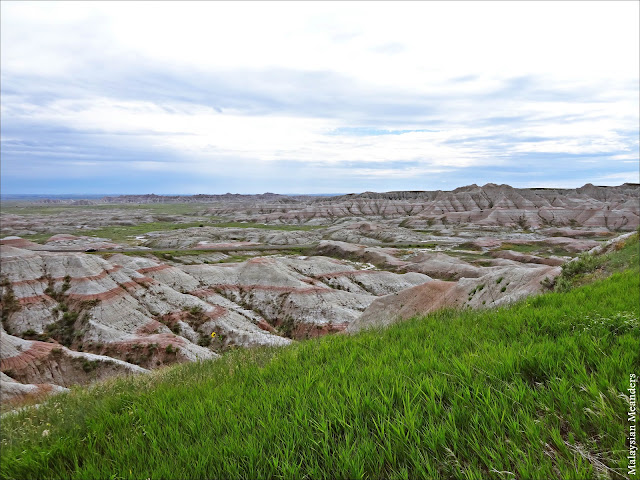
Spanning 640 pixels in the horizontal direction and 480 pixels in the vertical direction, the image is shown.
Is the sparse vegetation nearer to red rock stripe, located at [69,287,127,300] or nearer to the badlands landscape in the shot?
the badlands landscape

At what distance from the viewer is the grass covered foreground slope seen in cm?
241

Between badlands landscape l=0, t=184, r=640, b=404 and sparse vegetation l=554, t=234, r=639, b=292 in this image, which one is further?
badlands landscape l=0, t=184, r=640, b=404

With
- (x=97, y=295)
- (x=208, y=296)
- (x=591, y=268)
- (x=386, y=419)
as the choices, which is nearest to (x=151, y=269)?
(x=97, y=295)

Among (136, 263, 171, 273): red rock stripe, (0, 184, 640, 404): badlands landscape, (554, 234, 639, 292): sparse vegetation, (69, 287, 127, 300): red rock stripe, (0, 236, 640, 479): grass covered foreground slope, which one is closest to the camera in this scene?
(0, 236, 640, 479): grass covered foreground slope

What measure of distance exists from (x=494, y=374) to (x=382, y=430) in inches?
58.3

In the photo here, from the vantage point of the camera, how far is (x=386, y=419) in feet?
9.43

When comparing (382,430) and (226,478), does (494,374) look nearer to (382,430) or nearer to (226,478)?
(382,430)

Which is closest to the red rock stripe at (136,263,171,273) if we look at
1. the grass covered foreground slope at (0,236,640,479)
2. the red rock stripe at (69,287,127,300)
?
the red rock stripe at (69,287,127,300)

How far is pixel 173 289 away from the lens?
168ft

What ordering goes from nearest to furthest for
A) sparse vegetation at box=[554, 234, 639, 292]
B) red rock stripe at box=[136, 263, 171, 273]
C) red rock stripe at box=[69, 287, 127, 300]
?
1. sparse vegetation at box=[554, 234, 639, 292]
2. red rock stripe at box=[69, 287, 127, 300]
3. red rock stripe at box=[136, 263, 171, 273]

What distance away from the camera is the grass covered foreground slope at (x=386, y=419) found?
7.91 ft

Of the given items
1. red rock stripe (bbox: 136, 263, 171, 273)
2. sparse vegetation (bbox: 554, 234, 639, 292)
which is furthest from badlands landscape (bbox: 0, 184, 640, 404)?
sparse vegetation (bbox: 554, 234, 639, 292)

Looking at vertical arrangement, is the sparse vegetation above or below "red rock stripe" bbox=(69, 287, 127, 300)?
above

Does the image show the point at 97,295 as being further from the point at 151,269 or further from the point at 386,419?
the point at 386,419
